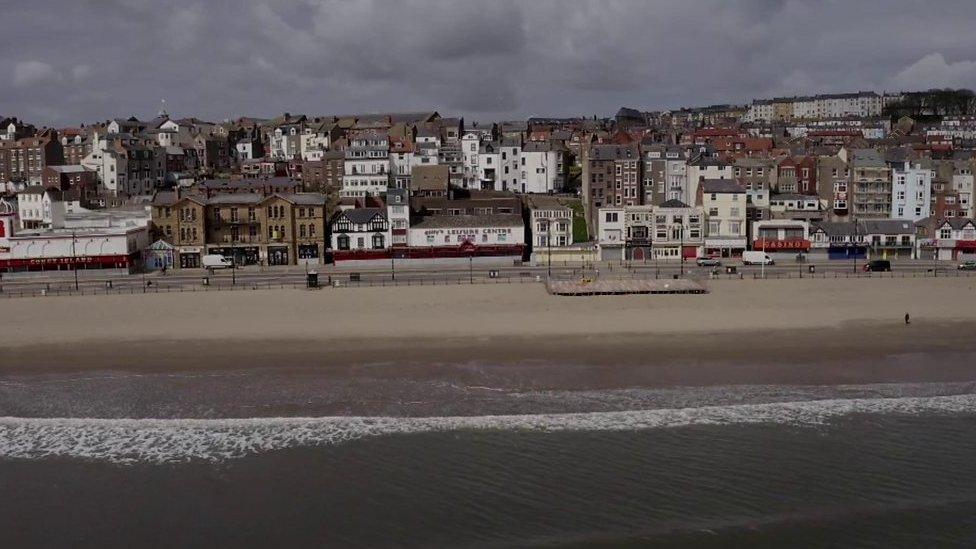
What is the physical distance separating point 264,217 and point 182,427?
110 ft

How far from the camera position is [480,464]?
20.5 metres

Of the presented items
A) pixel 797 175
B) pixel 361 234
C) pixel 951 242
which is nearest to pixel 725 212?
pixel 797 175

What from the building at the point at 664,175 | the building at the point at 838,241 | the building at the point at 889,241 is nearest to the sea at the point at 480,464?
the building at the point at 838,241

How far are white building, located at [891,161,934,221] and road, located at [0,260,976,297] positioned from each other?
950cm

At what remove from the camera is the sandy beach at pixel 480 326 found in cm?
3058

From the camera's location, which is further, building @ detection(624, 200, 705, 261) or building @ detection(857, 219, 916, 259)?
building @ detection(624, 200, 705, 261)

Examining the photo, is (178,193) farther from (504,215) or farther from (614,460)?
(614,460)

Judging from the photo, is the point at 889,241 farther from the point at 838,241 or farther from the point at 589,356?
the point at 589,356

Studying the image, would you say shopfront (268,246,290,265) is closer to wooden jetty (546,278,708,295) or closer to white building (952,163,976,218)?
wooden jetty (546,278,708,295)

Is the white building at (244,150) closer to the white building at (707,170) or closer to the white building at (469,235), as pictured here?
the white building at (469,235)

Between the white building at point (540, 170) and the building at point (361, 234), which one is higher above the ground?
the white building at point (540, 170)

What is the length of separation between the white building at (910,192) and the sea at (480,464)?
38.8m

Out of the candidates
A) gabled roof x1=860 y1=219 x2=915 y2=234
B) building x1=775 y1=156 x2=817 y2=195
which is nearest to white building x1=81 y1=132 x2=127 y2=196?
building x1=775 y1=156 x2=817 y2=195

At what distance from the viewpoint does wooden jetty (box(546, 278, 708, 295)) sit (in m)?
41.6
